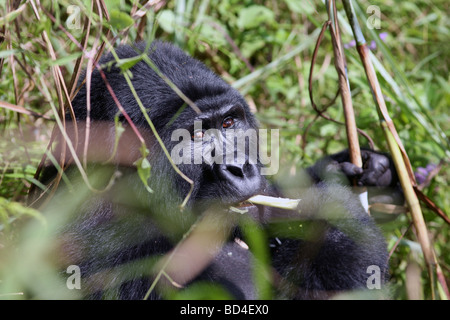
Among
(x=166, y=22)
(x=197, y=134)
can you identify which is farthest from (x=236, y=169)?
(x=166, y=22)

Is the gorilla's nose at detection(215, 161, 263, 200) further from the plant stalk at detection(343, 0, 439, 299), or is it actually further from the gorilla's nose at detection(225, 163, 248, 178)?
the plant stalk at detection(343, 0, 439, 299)

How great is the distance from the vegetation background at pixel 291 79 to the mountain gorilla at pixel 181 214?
0.81 ft

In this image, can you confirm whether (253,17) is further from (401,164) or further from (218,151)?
(401,164)

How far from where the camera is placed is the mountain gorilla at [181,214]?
6.98 feet

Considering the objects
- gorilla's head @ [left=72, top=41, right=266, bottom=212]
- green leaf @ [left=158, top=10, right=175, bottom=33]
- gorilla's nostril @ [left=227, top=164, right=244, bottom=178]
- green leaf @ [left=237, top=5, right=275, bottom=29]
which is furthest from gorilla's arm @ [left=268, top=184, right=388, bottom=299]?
green leaf @ [left=237, top=5, right=275, bottom=29]

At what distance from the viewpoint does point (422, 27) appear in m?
4.80

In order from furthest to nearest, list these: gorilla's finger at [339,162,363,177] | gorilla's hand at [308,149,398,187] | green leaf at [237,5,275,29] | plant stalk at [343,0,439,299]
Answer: green leaf at [237,5,275,29]
gorilla's hand at [308,149,398,187]
gorilla's finger at [339,162,363,177]
plant stalk at [343,0,439,299]

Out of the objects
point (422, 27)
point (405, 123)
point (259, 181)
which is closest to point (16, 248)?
point (259, 181)

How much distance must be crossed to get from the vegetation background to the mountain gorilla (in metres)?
0.25

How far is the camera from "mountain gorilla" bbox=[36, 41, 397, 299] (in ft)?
6.98

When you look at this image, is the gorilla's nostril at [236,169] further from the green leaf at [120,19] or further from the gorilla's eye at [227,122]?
the green leaf at [120,19]

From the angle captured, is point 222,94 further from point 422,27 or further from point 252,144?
point 422,27

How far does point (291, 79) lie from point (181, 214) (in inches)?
101

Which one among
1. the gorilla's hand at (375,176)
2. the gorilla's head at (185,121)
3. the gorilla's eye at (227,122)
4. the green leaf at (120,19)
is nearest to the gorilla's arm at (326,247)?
the gorilla's hand at (375,176)
